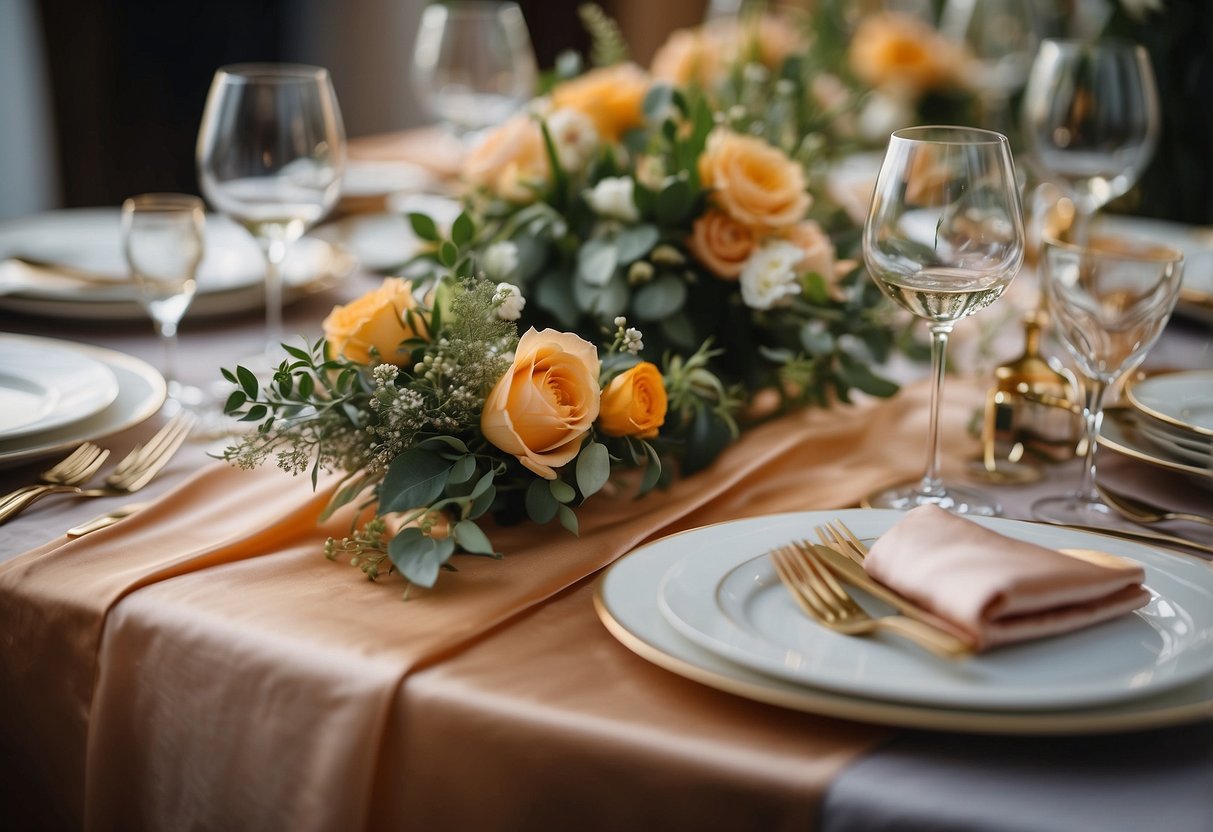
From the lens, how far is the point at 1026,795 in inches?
23.3

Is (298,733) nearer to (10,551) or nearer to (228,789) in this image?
(228,789)

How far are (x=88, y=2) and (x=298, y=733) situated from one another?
310cm

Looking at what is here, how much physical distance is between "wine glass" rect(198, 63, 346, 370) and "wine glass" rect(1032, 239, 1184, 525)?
738 mm

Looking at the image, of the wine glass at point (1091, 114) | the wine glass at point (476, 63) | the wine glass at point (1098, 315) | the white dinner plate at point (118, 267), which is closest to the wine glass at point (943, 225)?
the wine glass at point (1098, 315)

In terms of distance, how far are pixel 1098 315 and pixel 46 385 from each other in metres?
0.95

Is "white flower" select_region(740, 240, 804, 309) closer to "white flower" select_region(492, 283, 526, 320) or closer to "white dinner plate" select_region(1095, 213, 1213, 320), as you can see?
"white flower" select_region(492, 283, 526, 320)

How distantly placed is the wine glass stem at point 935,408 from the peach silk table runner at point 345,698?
21 centimetres

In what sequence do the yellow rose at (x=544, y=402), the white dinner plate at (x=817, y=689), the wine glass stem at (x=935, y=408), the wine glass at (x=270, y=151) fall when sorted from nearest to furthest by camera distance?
the white dinner plate at (x=817, y=689) → the yellow rose at (x=544, y=402) → the wine glass stem at (x=935, y=408) → the wine glass at (x=270, y=151)

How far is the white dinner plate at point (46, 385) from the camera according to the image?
102 centimetres

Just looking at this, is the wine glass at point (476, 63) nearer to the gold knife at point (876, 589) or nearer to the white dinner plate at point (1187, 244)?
the white dinner plate at point (1187, 244)

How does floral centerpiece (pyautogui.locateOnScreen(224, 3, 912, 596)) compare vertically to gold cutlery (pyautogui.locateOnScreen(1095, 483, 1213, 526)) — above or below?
above

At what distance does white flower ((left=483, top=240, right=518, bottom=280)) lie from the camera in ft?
3.75

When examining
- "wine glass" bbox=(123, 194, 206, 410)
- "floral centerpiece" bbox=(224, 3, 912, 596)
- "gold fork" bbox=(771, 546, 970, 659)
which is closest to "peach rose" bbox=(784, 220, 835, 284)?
"floral centerpiece" bbox=(224, 3, 912, 596)

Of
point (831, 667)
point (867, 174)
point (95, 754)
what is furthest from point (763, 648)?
point (867, 174)
